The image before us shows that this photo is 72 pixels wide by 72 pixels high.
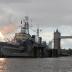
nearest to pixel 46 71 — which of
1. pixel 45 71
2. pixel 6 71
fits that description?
pixel 45 71

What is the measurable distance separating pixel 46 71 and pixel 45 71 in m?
0.30

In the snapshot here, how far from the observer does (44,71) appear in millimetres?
106125

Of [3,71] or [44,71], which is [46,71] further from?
[3,71]

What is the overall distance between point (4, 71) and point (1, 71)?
2.65ft

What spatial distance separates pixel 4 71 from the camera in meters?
103

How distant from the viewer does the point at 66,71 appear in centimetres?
10494

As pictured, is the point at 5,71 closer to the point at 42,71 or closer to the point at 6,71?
the point at 6,71

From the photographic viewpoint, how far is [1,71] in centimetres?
A: 10331

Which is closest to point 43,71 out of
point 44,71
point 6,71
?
point 44,71

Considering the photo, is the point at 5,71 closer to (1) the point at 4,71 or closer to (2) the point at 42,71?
(1) the point at 4,71

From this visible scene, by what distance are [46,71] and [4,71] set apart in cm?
1168

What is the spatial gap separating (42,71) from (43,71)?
302 millimetres

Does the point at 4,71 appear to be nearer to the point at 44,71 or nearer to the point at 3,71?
the point at 3,71

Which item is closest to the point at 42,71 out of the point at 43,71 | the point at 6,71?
the point at 43,71
